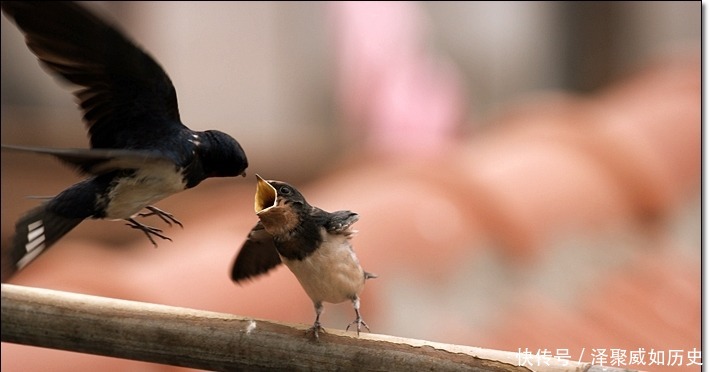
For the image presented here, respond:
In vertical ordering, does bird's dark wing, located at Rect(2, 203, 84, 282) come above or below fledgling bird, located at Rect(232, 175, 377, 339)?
below

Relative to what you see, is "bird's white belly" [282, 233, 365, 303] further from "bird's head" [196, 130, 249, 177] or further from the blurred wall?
the blurred wall

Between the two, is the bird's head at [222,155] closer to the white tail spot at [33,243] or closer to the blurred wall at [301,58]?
the white tail spot at [33,243]

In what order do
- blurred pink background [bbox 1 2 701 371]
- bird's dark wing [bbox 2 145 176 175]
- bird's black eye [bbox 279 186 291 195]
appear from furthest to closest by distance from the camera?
blurred pink background [bbox 1 2 701 371] → bird's black eye [bbox 279 186 291 195] → bird's dark wing [bbox 2 145 176 175]

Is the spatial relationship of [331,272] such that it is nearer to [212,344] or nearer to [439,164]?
[212,344]

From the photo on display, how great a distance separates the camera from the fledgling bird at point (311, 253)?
44 centimetres

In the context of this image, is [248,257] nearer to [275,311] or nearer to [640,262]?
[275,311]

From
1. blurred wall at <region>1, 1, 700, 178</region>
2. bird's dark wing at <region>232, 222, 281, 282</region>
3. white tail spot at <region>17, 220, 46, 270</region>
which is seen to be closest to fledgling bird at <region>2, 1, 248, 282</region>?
white tail spot at <region>17, 220, 46, 270</region>

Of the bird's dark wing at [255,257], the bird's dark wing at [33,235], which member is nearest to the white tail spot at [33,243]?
the bird's dark wing at [33,235]

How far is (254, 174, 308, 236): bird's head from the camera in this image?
38 cm

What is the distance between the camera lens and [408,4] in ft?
6.99

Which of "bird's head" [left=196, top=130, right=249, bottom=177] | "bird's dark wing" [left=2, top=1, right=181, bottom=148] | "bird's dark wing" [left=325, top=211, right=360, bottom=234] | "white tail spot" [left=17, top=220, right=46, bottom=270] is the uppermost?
"bird's dark wing" [left=325, top=211, right=360, bottom=234]

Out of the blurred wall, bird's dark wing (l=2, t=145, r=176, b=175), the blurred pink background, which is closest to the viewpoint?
bird's dark wing (l=2, t=145, r=176, b=175)

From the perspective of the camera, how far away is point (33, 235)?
1.15 feet

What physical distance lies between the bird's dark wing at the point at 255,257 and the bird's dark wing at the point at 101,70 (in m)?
0.10
